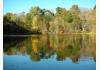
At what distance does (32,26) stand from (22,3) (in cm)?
30

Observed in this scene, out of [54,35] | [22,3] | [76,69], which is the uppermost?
[22,3]

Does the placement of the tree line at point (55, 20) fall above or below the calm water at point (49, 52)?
above

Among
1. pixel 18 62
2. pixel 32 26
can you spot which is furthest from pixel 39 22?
pixel 18 62

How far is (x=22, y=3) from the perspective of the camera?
5.98 m

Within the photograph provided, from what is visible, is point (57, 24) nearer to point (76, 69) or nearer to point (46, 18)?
point (46, 18)

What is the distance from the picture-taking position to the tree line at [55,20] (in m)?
6.00

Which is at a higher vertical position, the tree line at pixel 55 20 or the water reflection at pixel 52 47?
the tree line at pixel 55 20

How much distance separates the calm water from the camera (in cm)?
595

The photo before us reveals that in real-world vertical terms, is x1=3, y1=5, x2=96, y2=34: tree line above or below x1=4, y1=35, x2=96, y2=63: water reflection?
above

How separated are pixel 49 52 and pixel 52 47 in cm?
7

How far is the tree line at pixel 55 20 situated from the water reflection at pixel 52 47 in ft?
0.30

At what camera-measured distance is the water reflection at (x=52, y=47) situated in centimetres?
596

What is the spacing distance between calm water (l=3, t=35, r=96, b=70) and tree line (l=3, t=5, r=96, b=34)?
9 centimetres

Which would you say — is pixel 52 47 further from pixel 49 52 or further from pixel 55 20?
pixel 55 20
